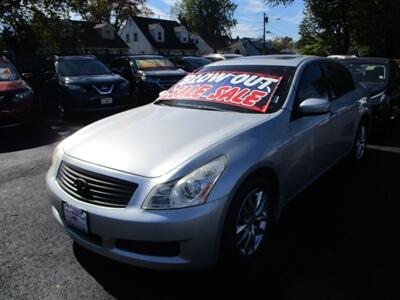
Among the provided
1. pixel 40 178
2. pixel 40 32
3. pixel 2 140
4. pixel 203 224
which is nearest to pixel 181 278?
pixel 203 224

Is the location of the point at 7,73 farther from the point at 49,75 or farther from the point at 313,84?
the point at 313,84

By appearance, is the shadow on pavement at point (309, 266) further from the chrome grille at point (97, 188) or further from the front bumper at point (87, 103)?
the front bumper at point (87, 103)

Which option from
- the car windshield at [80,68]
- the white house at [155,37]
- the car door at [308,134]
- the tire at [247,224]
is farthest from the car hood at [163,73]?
the white house at [155,37]

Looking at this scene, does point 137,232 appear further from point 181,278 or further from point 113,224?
point 181,278

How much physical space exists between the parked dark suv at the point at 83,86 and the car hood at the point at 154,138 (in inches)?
226

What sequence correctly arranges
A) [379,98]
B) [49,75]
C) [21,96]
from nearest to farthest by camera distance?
1. [379,98]
2. [21,96]
3. [49,75]

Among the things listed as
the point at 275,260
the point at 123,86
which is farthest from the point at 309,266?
the point at 123,86

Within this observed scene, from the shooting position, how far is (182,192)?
101 inches

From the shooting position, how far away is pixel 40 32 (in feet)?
61.5

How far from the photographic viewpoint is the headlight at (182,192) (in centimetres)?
253

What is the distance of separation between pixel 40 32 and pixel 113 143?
1804cm

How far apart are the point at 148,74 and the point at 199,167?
926 cm

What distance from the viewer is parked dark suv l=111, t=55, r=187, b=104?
11.3 m

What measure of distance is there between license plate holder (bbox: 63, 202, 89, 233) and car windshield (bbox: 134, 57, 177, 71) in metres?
9.65
